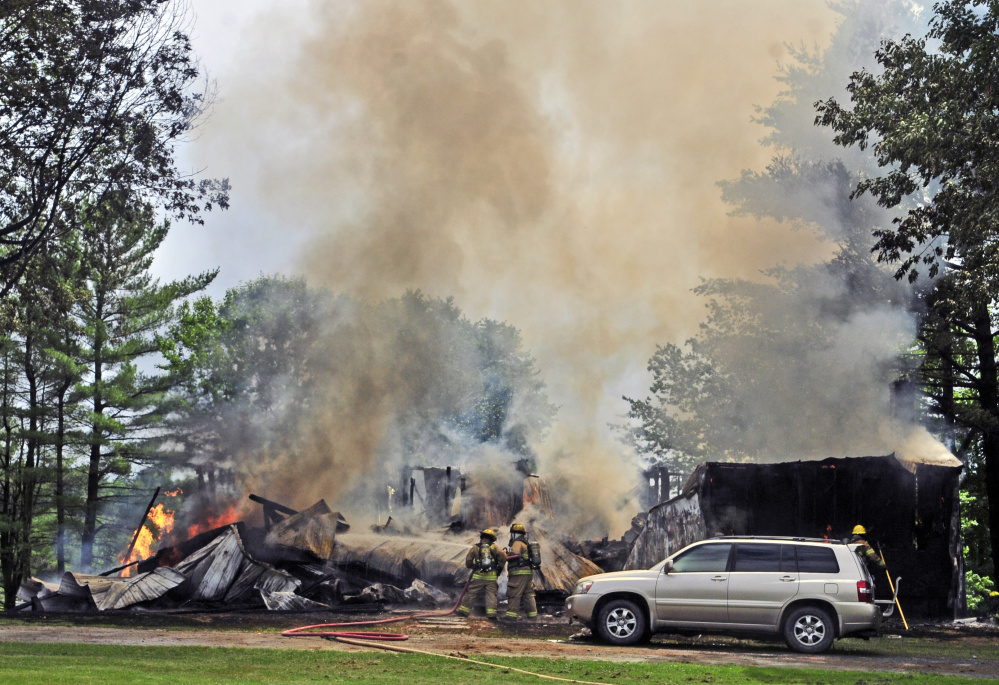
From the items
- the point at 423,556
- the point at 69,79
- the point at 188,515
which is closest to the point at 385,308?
the point at 188,515

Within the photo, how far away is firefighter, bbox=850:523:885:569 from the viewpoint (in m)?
16.1

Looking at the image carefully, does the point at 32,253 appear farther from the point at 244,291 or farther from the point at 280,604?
the point at 244,291

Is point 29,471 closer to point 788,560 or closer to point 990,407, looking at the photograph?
point 788,560

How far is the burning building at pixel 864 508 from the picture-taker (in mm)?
18484

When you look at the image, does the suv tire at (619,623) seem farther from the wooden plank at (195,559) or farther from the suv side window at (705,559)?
the wooden plank at (195,559)

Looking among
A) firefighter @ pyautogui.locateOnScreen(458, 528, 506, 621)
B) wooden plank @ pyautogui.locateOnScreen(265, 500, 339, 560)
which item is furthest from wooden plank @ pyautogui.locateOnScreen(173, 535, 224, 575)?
firefighter @ pyautogui.locateOnScreen(458, 528, 506, 621)

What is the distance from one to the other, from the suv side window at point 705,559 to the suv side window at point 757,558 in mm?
166

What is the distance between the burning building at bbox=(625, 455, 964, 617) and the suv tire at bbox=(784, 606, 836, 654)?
5995 mm

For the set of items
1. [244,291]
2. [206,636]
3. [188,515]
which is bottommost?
[206,636]

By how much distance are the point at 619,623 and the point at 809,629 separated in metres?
2.61

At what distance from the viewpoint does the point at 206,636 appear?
47.8 feet

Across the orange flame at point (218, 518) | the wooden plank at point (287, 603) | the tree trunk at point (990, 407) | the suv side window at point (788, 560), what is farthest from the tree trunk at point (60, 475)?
the tree trunk at point (990, 407)

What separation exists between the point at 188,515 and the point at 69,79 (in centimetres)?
1502

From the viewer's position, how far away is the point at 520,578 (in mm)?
17875
